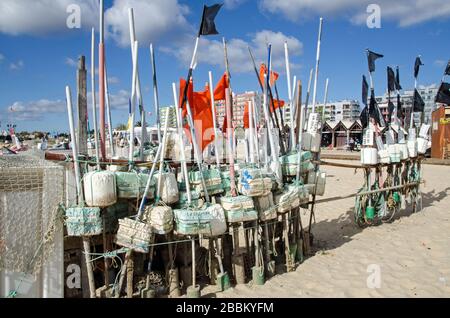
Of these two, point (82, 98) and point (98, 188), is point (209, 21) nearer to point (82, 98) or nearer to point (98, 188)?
point (82, 98)

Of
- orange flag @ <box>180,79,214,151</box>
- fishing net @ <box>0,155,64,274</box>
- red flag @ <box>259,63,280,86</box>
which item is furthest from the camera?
red flag @ <box>259,63,280,86</box>

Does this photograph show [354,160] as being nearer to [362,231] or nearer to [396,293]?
[362,231]

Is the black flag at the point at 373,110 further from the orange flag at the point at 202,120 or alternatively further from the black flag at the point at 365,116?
the orange flag at the point at 202,120

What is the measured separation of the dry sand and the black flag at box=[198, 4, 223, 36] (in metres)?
3.39

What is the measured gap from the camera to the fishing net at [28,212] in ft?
11.9

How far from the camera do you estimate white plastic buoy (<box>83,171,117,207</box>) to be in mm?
3670

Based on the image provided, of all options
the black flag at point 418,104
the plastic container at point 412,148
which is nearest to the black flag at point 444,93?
the black flag at point 418,104

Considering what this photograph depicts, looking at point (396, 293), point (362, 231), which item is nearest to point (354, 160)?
point (362, 231)

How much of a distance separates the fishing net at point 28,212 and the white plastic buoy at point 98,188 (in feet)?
1.36

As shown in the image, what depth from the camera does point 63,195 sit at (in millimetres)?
3908

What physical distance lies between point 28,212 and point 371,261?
502 cm

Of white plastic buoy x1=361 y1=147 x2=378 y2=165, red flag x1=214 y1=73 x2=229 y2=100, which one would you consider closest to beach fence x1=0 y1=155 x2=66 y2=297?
red flag x1=214 y1=73 x2=229 y2=100

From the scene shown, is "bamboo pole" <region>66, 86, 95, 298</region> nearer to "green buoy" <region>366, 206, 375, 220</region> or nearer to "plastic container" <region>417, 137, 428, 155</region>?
"green buoy" <region>366, 206, 375, 220</region>

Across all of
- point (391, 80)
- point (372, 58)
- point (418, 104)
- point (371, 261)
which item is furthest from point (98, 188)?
point (418, 104)
